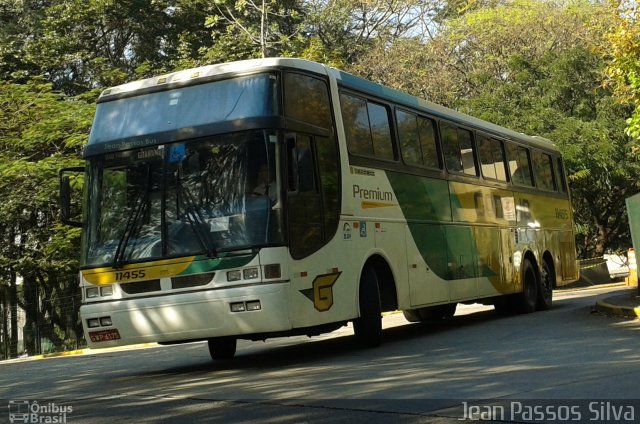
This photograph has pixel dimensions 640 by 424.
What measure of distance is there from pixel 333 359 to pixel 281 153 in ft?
8.99

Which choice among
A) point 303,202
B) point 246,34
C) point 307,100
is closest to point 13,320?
point 246,34

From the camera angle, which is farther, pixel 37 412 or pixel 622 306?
pixel 622 306

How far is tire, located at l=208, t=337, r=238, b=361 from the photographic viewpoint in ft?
43.7

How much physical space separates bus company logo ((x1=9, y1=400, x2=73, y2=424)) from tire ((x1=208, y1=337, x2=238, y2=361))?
401cm

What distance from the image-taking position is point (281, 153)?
10898mm

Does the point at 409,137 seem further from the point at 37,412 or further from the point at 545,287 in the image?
the point at 37,412

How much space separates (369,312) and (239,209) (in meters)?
2.60

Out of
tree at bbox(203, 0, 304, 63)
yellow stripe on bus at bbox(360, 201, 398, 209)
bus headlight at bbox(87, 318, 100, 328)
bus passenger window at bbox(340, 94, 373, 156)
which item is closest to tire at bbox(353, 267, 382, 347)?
yellow stripe on bus at bbox(360, 201, 398, 209)

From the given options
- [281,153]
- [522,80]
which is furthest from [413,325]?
[522,80]

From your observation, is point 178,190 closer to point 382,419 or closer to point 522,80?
point 382,419

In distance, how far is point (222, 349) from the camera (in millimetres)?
13383

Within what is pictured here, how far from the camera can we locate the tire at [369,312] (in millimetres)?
12352

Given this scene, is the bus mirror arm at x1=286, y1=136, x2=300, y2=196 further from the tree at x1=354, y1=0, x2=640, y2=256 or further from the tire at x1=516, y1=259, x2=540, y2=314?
the tree at x1=354, y1=0, x2=640, y2=256

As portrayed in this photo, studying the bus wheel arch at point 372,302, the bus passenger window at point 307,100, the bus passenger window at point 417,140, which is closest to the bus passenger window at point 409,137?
the bus passenger window at point 417,140
